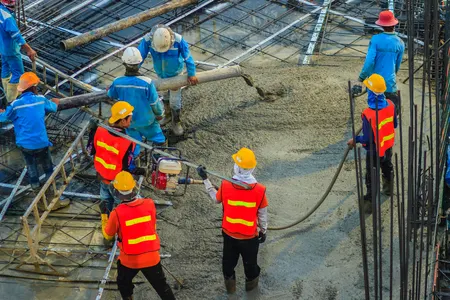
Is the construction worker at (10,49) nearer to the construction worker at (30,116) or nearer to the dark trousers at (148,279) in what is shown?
the construction worker at (30,116)

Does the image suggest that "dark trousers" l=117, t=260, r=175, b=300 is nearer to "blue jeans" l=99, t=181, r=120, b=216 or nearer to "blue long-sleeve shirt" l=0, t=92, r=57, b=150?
"blue jeans" l=99, t=181, r=120, b=216

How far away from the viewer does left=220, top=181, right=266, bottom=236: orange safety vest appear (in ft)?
23.0

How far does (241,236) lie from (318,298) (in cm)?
116

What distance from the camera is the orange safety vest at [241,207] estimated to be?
7004 mm

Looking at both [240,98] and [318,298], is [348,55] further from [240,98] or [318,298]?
[318,298]

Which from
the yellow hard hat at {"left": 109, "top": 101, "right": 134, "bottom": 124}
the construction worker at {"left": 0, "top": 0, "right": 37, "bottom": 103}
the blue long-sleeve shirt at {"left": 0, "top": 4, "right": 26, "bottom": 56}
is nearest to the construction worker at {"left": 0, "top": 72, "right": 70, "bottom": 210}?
the yellow hard hat at {"left": 109, "top": 101, "right": 134, "bottom": 124}

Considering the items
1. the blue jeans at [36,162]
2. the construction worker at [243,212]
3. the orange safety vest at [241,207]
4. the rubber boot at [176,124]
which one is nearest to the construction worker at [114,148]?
the construction worker at [243,212]

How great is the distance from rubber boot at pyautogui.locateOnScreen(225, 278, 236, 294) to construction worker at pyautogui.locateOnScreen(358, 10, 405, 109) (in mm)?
3805

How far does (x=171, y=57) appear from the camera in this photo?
994 cm

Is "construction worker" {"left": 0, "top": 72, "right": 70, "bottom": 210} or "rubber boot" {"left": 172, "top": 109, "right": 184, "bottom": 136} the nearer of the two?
"construction worker" {"left": 0, "top": 72, "right": 70, "bottom": 210}

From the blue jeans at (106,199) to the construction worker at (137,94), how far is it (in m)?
1.12

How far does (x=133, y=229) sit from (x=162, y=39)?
3.65 m

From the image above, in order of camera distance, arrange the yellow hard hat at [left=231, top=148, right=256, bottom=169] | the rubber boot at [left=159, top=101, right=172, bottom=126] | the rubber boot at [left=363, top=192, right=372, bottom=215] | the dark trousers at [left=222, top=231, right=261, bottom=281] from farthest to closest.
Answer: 1. the rubber boot at [left=159, top=101, right=172, bottom=126]
2. the rubber boot at [left=363, top=192, right=372, bottom=215]
3. the dark trousers at [left=222, top=231, right=261, bottom=281]
4. the yellow hard hat at [left=231, top=148, right=256, bottom=169]

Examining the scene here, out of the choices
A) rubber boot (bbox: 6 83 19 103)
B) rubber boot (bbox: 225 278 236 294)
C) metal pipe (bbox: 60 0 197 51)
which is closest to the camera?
rubber boot (bbox: 225 278 236 294)
